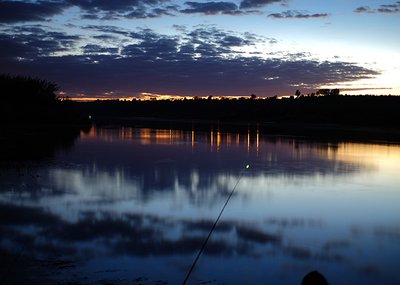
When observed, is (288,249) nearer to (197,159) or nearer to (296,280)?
(296,280)

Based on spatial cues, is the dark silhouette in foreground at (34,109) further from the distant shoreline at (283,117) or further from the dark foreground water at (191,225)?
the dark foreground water at (191,225)

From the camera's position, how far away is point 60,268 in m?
6.84

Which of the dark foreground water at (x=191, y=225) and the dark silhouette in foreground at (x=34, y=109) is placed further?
the dark silhouette in foreground at (x=34, y=109)

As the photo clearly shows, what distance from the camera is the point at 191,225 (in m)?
9.75

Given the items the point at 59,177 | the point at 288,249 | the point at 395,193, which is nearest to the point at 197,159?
the point at 59,177

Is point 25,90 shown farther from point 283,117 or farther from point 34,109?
point 283,117

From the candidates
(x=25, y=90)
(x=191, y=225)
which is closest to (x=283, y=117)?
(x=25, y=90)

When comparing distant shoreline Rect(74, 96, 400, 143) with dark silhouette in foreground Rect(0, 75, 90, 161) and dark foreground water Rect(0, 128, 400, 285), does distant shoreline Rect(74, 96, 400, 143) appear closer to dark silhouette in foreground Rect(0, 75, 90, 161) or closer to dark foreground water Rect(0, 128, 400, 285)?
dark silhouette in foreground Rect(0, 75, 90, 161)

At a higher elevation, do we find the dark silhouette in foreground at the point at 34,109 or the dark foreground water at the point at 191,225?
the dark silhouette in foreground at the point at 34,109

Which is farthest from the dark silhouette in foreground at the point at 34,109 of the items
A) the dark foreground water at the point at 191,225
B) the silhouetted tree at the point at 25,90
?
the dark foreground water at the point at 191,225

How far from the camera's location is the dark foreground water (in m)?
7.12

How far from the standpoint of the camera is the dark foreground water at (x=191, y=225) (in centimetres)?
712

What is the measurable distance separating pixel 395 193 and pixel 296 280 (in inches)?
358

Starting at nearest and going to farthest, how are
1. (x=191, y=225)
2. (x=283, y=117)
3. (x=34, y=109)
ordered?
(x=191, y=225), (x=34, y=109), (x=283, y=117)
